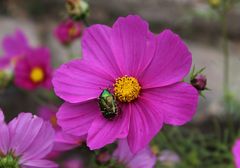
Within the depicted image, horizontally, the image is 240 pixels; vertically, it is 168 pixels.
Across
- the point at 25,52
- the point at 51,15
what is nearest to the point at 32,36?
the point at 51,15

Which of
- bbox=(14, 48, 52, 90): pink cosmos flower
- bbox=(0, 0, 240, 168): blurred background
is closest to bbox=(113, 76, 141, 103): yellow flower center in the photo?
bbox=(14, 48, 52, 90): pink cosmos flower

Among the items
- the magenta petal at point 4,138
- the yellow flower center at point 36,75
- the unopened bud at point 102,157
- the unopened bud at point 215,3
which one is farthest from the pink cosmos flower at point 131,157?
the yellow flower center at point 36,75

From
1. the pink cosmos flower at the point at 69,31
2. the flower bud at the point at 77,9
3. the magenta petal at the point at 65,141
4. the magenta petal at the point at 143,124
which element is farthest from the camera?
the pink cosmos flower at the point at 69,31

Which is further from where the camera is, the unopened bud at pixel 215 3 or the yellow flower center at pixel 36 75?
the yellow flower center at pixel 36 75

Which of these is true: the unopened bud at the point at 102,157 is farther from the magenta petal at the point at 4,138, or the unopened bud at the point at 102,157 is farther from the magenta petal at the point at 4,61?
the magenta petal at the point at 4,61

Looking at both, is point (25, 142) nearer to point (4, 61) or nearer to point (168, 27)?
point (4, 61)

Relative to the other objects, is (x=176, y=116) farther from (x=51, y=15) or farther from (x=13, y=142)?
(x=51, y=15)

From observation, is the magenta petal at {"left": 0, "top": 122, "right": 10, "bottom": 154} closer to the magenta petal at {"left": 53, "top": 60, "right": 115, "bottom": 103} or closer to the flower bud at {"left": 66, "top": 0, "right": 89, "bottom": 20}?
the magenta petal at {"left": 53, "top": 60, "right": 115, "bottom": 103}
